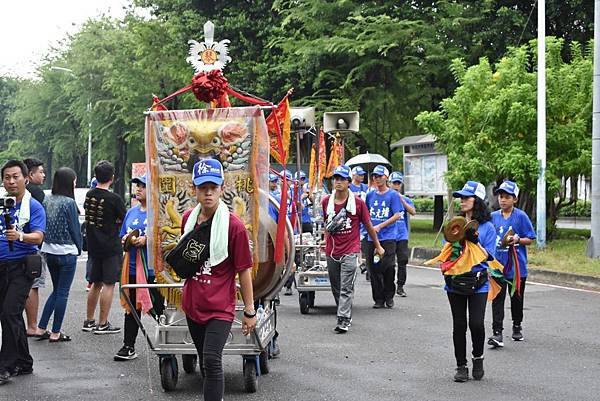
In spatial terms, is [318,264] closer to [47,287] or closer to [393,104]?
[47,287]

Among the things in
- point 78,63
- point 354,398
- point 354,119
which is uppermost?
point 78,63

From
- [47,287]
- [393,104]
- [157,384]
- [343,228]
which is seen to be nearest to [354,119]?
[343,228]

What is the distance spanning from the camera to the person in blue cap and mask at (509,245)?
9.57m

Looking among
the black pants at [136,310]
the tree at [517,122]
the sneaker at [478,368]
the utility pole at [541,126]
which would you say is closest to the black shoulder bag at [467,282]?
the sneaker at [478,368]

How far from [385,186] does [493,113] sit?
799 cm

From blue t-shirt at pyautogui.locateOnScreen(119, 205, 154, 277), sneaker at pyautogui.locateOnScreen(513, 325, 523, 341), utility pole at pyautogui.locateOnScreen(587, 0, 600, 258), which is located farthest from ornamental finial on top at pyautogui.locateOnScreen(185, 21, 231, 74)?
utility pole at pyautogui.locateOnScreen(587, 0, 600, 258)

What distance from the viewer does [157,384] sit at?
7.86m

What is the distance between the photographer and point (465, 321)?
7.96m

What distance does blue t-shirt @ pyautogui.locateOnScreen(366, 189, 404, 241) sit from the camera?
12812 mm

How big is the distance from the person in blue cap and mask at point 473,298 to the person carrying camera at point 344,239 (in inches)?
98.0

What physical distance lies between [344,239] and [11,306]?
405 centimetres

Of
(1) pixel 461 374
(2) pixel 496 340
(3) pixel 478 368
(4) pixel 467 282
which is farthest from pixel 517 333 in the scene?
(4) pixel 467 282

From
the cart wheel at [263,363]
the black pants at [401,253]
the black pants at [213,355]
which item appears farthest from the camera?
the black pants at [401,253]

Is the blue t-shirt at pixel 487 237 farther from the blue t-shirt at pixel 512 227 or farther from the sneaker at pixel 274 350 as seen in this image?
the sneaker at pixel 274 350
